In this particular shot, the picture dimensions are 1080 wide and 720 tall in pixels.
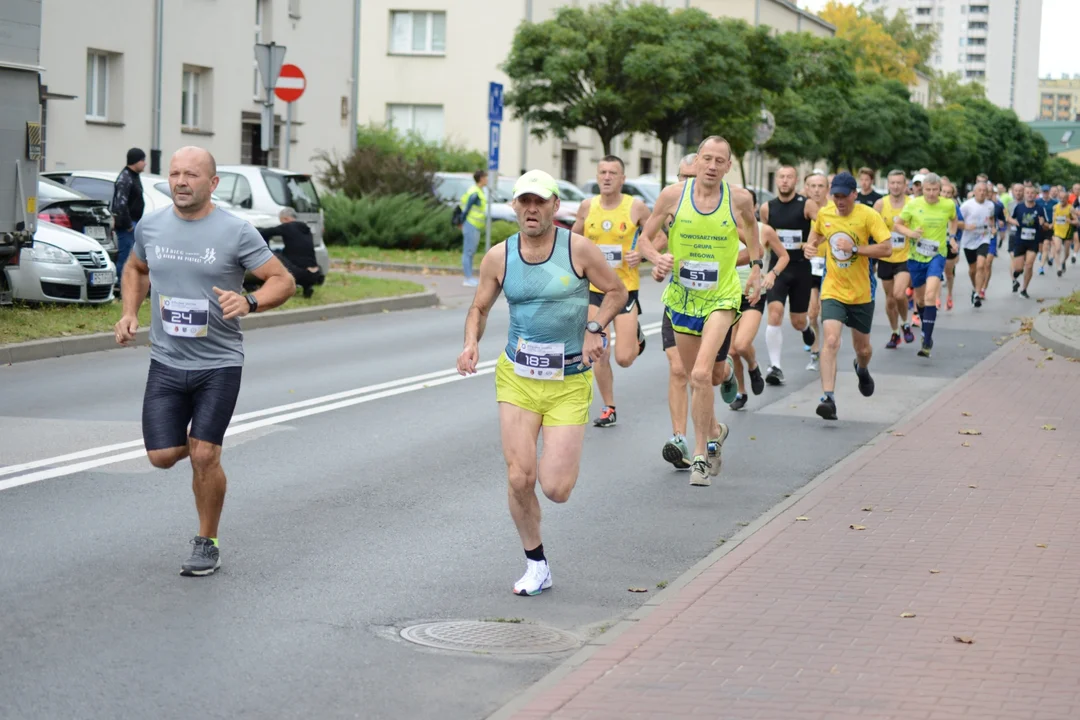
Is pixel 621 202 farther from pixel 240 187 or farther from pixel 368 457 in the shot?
pixel 240 187

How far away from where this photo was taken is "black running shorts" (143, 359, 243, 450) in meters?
6.99

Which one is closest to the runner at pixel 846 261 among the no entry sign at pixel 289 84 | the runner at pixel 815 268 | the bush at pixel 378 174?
the runner at pixel 815 268

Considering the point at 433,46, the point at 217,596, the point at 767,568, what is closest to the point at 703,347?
the point at 767,568

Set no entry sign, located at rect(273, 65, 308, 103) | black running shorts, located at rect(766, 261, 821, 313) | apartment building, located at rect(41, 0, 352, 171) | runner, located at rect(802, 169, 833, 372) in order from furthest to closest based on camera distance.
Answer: apartment building, located at rect(41, 0, 352, 171), no entry sign, located at rect(273, 65, 308, 103), black running shorts, located at rect(766, 261, 821, 313), runner, located at rect(802, 169, 833, 372)

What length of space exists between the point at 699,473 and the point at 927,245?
9.17 meters

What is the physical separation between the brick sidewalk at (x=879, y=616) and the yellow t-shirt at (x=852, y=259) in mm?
2588

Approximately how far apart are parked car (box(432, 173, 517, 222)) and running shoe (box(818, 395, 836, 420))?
22.9 meters

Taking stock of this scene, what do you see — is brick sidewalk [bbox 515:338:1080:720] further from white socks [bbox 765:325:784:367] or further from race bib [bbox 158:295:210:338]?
white socks [bbox 765:325:784:367]

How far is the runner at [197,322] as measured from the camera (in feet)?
22.9

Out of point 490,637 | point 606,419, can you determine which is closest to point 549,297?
point 490,637

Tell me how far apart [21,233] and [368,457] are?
7.83 m

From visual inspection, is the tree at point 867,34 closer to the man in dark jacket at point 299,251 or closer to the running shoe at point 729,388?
the man in dark jacket at point 299,251

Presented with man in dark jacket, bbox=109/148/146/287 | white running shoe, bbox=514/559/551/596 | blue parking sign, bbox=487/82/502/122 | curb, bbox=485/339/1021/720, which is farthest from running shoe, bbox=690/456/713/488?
blue parking sign, bbox=487/82/502/122

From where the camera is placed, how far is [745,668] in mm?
5625
